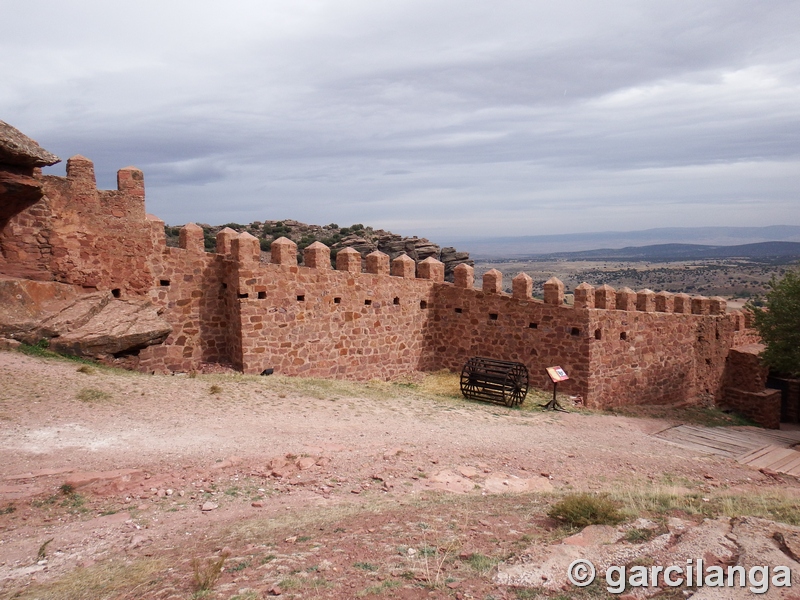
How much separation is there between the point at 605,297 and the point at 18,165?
1319 cm

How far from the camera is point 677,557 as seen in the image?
4.19 metres

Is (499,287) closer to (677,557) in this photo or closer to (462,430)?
(462,430)

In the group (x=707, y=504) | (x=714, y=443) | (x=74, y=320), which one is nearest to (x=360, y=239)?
(x=74, y=320)

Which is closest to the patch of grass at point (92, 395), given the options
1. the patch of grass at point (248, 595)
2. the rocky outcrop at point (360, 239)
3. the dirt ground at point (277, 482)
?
the dirt ground at point (277, 482)

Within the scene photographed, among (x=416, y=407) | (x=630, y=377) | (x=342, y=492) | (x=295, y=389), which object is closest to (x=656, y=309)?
(x=630, y=377)

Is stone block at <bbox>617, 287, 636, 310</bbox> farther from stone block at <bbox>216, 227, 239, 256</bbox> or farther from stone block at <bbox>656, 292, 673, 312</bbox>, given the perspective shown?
stone block at <bbox>216, 227, 239, 256</bbox>

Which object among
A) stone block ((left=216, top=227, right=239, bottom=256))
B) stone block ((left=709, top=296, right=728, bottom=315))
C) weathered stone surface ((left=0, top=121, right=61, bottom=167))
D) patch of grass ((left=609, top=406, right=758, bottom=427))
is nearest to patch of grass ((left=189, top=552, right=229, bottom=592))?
weathered stone surface ((left=0, top=121, right=61, bottom=167))

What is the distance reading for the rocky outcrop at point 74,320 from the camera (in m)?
10.4

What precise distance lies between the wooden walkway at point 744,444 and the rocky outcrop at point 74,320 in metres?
11.4

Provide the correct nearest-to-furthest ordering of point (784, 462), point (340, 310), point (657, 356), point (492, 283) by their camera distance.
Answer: point (784, 462) < point (340, 310) < point (492, 283) < point (657, 356)

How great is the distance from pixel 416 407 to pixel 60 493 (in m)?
6.74

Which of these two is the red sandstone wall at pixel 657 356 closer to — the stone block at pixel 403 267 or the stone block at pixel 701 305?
the stone block at pixel 701 305

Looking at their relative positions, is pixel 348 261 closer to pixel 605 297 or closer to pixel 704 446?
pixel 605 297

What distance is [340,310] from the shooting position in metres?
13.7
